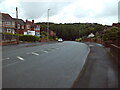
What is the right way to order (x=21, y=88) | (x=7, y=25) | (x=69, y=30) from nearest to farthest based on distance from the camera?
1. (x=21, y=88)
2. (x=7, y=25)
3. (x=69, y=30)

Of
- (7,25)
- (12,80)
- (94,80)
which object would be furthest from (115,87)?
(7,25)

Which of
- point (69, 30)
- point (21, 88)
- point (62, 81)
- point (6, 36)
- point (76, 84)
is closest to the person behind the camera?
point (21, 88)

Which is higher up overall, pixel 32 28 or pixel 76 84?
pixel 32 28

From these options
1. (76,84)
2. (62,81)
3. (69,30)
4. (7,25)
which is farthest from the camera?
(69,30)

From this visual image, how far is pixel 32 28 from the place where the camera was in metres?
92.2

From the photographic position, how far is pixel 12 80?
6043 millimetres

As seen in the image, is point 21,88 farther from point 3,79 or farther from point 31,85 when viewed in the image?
point 3,79

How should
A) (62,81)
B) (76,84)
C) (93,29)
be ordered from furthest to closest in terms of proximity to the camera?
(93,29), (62,81), (76,84)

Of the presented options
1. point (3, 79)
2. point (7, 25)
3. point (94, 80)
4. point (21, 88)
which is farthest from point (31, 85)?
point (7, 25)

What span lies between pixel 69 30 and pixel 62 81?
120203 mm

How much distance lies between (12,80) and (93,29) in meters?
112

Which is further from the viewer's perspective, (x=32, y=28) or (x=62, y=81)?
(x=32, y=28)

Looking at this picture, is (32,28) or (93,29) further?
(93,29)

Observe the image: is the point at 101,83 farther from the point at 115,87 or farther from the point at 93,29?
the point at 93,29
